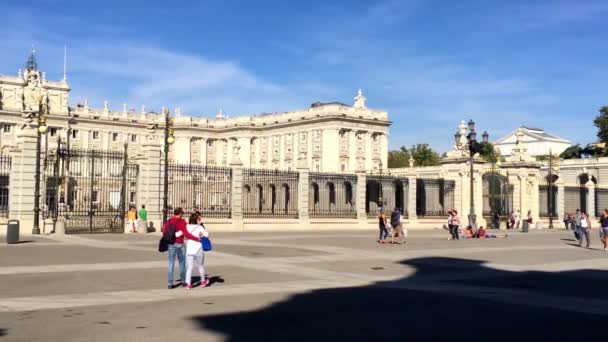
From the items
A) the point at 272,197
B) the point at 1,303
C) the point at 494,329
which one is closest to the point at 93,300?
the point at 1,303

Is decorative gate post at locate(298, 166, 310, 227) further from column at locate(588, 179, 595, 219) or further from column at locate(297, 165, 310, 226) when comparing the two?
column at locate(588, 179, 595, 219)

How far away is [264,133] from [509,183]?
85972 mm

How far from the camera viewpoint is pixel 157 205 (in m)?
35.2

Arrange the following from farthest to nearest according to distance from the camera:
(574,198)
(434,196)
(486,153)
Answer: (486,153)
(574,198)
(434,196)

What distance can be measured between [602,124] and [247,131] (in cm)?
6179

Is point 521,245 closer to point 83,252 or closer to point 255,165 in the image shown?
point 83,252

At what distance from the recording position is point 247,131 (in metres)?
134

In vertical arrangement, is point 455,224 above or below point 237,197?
below

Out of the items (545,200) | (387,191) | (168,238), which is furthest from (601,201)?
(168,238)

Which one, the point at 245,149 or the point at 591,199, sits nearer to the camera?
the point at 591,199

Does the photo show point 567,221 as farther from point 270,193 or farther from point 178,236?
point 178,236

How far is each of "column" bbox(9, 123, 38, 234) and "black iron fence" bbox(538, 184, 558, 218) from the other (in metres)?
36.6

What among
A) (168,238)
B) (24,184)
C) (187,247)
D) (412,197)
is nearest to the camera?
(187,247)

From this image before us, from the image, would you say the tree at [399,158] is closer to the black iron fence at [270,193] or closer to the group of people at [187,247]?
the black iron fence at [270,193]
